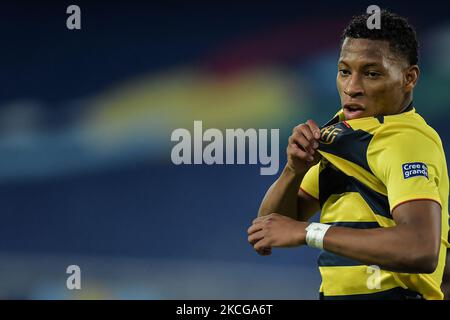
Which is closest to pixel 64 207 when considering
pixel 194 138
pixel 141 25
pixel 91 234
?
pixel 91 234

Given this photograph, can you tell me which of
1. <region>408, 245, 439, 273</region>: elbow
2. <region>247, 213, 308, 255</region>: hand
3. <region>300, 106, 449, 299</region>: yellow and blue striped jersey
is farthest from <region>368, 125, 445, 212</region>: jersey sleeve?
<region>247, 213, 308, 255</region>: hand

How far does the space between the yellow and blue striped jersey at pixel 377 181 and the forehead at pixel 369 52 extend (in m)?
0.18

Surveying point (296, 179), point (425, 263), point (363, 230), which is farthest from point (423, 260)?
point (296, 179)

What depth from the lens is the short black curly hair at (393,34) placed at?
7.68 ft

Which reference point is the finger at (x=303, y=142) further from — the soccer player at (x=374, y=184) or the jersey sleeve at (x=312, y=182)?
the jersey sleeve at (x=312, y=182)

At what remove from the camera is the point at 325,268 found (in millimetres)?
2359

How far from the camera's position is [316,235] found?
82.0 inches

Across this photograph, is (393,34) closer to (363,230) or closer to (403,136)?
(403,136)

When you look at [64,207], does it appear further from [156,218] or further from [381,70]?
[381,70]

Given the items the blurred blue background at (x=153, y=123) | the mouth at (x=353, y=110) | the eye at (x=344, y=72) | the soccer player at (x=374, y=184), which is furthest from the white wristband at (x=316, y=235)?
the blurred blue background at (x=153, y=123)

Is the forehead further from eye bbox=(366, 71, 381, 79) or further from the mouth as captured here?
the mouth

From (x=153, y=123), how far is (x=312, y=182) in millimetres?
3039
